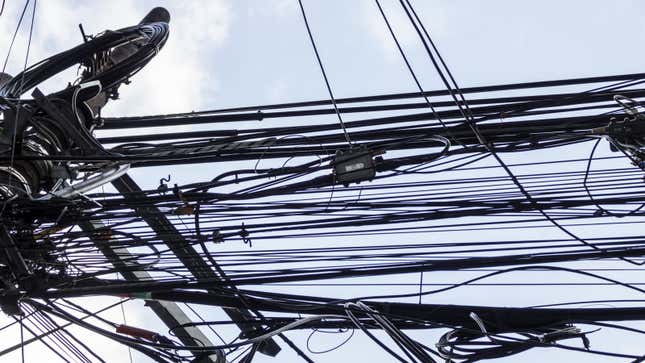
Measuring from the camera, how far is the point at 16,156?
4465mm

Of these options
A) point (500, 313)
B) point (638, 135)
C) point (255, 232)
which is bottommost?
point (500, 313)

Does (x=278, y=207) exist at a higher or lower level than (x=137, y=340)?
higher

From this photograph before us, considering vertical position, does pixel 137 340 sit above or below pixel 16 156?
below

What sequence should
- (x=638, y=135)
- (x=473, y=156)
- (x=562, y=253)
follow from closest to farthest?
(x=562, y=253) < (x=638, y=135) < (x=473, y=156)

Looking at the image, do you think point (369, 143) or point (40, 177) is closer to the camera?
point (369, 143)

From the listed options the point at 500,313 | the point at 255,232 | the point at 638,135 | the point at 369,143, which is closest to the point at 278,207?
the point at 255,232

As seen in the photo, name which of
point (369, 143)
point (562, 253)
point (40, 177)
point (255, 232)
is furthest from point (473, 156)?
point (40, 177)

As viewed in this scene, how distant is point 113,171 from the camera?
175 inches

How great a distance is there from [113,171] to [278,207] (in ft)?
2.91

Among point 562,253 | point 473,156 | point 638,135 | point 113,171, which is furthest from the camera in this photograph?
point 113,171

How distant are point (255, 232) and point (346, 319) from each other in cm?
→ 65

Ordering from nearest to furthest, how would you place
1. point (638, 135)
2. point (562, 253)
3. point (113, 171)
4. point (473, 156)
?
point (562, 253) → point (638, 135) → point (473, 156) → point (113, 171)

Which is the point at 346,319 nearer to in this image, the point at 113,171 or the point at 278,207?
the point at 278,207

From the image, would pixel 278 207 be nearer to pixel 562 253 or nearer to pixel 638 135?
pixel 562 253
